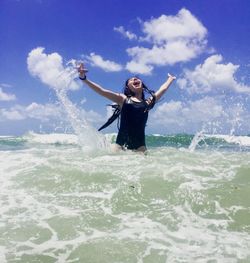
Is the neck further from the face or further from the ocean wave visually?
the ocean wave

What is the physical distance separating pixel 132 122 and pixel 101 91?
1.03 m

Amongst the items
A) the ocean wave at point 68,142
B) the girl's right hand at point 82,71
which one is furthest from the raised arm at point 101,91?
the ocean wave at point 68,142

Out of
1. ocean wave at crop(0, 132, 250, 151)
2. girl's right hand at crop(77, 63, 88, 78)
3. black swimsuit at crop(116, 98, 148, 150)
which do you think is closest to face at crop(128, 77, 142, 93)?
black swimsuit at crop(116, 98, 148, 150)

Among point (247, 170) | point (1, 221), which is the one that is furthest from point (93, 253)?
point (247, 170)

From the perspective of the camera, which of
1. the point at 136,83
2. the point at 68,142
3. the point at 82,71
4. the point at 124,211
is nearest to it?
the point at 124,211

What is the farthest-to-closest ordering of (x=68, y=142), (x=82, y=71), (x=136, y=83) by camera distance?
1. (x=68, y=142)
2. (x=136, y=83)
3. (x=82, y=71)

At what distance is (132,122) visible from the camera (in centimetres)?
900

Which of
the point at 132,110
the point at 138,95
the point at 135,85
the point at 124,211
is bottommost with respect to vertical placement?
the point at 124,211

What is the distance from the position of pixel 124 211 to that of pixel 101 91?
3399 mm

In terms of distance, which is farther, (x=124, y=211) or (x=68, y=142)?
(x=68, y=142)

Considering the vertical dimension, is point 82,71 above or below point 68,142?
above

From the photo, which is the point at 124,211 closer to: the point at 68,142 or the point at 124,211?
the point at 124,211

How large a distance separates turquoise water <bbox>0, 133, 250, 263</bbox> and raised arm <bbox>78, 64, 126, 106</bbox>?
1369 mm

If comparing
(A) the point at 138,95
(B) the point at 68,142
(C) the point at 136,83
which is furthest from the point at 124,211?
(B) the point at 68,142
